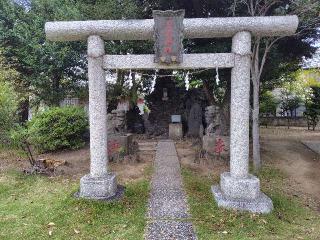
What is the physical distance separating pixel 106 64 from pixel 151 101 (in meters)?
13.4

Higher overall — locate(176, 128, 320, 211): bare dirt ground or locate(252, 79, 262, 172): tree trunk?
locate(252, 79, 262, 172): tree trunk

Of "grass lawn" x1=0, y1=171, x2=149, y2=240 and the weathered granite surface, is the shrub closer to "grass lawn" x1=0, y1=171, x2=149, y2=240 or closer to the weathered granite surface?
"grass lawn" x1=0, y1=171, x2=149, y2=240

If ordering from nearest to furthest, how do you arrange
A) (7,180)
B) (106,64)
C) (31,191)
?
(106,64)
(31,191)
(7,180)

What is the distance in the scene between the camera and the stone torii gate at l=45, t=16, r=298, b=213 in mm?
7238

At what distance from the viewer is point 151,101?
20.9 metres

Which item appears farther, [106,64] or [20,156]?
[20,156]

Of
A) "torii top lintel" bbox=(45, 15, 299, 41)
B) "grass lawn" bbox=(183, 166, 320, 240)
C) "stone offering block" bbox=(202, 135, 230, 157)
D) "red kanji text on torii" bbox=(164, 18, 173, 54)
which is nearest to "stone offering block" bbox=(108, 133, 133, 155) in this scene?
"stone offering block" bbox=(202, 135, 230, 157)

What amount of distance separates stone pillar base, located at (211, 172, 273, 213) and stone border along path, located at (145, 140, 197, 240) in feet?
3.16

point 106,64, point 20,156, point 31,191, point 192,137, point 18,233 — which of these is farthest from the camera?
point 192,137

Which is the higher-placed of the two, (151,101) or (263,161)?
(151,101)

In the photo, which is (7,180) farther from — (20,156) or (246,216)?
(246,216)

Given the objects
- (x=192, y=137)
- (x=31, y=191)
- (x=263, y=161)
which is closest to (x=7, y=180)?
(x=31, y=191)

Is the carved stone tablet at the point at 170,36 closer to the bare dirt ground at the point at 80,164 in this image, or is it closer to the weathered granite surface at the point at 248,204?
the weathered granite surface at the point at 248,204

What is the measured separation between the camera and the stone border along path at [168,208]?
598 cm
